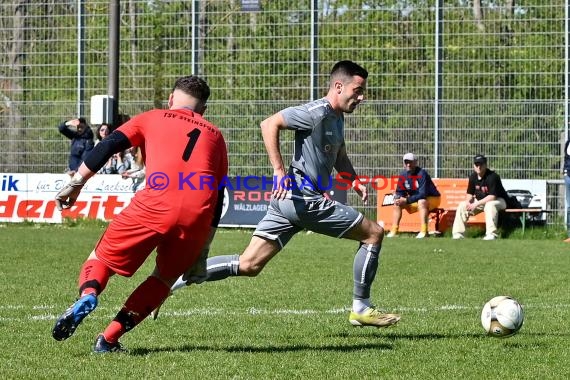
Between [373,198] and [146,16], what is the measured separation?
20.7 feet

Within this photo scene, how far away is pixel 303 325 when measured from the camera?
8484 mm

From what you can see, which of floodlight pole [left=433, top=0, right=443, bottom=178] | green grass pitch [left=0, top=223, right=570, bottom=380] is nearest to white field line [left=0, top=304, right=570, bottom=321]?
green grass pitch [left=0, top=223, right=570, bottom=380]

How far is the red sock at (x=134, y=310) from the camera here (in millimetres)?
6898

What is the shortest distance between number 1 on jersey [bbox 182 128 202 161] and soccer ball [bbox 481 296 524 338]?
7.86 ft

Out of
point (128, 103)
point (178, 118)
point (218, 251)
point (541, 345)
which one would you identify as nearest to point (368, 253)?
point (541, 345)

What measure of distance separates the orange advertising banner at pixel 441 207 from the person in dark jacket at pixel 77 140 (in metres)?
5.84

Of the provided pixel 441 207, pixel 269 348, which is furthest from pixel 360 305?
pixel 441 207

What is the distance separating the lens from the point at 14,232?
19.9 metres

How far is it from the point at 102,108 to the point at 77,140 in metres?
0.80

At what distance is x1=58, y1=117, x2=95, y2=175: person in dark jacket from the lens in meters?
21.9

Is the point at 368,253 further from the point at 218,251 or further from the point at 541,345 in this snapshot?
the point at 218,251

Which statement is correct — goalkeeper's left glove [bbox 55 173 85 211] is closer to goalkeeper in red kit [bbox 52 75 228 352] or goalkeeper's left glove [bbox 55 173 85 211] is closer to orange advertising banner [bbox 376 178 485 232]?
goalkeeper in red kit [bbox 52 75 228 352]

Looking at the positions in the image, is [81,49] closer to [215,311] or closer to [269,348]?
[215,311]

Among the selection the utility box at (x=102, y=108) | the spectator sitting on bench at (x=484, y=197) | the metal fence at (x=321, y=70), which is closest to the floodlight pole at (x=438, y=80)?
the metal fence at (x=321, y=70)
